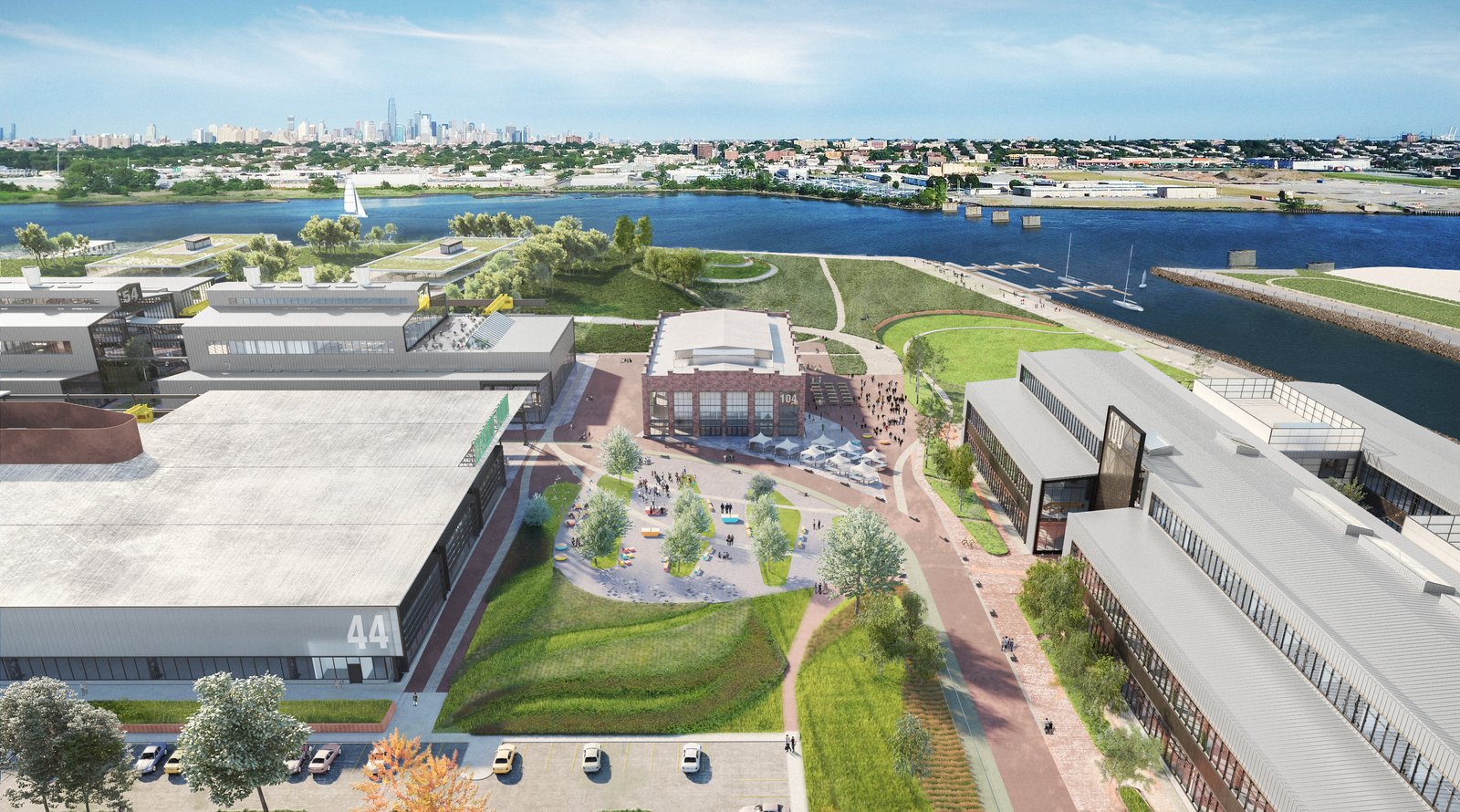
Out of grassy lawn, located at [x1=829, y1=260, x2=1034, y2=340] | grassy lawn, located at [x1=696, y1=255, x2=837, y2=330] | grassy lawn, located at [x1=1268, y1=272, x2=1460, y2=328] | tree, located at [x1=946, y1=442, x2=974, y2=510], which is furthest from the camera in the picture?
grassy lawn, located at [x1=829, y1=260, x2=1034, y2=340]

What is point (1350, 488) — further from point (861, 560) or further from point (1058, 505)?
point (861, 560)

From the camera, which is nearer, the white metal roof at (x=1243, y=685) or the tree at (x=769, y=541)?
the white metal roof at (x=1243, y=685)

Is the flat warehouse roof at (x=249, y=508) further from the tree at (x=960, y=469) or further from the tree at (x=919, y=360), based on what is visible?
the tree at (x=919, y=360)

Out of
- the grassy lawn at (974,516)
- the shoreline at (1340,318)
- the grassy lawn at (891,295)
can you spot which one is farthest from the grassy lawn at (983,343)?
the shoreline at (1340,318)

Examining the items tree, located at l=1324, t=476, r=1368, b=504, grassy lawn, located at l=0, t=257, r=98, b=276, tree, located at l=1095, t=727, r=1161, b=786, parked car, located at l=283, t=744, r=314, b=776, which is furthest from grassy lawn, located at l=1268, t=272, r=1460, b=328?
grassy lawn, located at l=0, t=257, r=98, b=276

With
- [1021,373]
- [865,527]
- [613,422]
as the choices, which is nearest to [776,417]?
→ [613,422]

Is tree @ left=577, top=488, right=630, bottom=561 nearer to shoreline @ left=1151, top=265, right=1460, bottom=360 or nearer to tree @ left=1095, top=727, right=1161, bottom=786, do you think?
tree @ left=1095, top=727, right=1161, bottom=786
